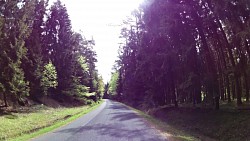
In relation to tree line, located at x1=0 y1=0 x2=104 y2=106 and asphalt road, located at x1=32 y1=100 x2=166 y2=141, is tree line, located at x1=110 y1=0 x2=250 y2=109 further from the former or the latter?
tree line, located at x1=0 y1=0 x2=104 y2=106

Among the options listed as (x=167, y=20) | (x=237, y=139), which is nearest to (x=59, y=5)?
(x=167, y=20)

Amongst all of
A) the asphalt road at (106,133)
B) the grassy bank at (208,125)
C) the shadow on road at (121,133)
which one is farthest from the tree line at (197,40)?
the shadow on road at (121,133)

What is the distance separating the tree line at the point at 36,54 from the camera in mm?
25292

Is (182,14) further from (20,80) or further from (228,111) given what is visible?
(20,80)

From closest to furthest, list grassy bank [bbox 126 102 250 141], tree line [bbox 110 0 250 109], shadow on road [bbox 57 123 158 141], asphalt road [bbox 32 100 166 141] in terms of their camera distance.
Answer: asphalt road [bbox 32 100 166 141], shadow on road [bbox 57 123 158 141], grassy bank [bbox 126 102 250 141], tree line [bbox 110 0 250 109]

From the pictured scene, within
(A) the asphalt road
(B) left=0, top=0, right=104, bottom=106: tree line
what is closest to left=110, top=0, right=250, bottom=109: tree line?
(A) the asphalt road

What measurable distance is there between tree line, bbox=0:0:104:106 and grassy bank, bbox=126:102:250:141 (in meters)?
12.1

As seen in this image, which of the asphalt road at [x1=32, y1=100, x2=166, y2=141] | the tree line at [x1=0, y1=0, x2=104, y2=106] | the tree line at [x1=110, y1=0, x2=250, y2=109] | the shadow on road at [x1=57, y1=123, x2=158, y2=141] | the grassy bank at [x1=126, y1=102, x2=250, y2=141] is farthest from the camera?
the tree line at [x1=0, y1=0, x2=104, y2=106]

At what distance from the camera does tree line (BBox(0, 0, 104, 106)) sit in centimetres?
→ 2529

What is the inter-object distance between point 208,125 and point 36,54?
78.2ft

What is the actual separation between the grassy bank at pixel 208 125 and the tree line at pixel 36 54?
476 inches

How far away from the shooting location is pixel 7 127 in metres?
18.5

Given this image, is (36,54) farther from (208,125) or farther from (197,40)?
(208,125)

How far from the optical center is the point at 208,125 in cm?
2073
